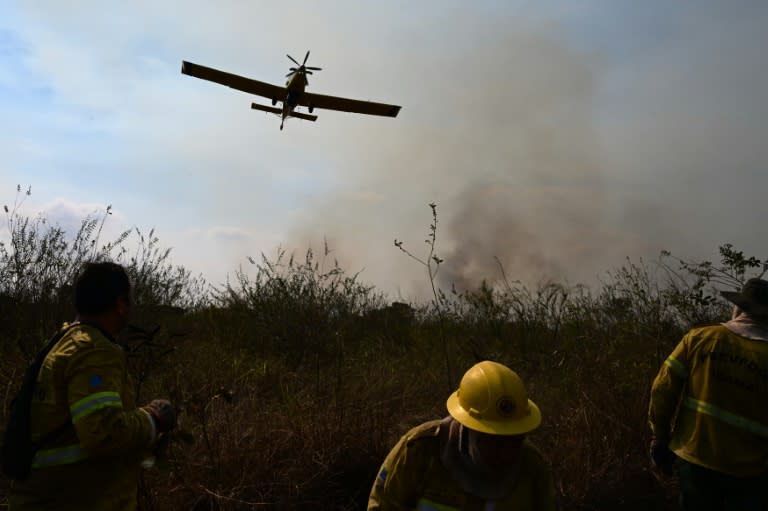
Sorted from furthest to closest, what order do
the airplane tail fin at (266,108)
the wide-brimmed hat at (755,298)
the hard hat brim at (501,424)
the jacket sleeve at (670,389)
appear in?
the airplane tail fin at (266,108), the jacket sleeve at (670,389), the wide-brimmed hat at (755,298), the hard hat brim at (501,424)

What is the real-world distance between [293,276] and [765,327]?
6403mm

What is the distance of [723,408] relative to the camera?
3.53 m

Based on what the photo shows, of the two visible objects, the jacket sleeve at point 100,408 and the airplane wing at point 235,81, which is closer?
the jacket sleeve at point 100,408

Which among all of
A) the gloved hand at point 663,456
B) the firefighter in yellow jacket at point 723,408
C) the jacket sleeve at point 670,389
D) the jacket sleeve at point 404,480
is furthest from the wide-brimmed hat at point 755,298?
the jacket sleeve at point 404,480

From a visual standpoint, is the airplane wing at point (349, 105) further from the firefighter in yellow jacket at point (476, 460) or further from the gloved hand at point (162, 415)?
the firefighter in yellow jacket at point (476, 460)

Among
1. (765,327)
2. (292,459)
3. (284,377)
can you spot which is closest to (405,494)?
(292,459)

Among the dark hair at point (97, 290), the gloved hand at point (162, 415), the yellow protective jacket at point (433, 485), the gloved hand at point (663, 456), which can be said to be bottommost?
the gloved hand at point (663, 456)

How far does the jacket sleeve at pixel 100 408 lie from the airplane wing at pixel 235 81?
12.1m

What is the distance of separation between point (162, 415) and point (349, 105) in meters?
13.2

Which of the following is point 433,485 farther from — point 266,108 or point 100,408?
point 266,108

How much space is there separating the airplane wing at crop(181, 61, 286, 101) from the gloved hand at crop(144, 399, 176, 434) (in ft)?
39.6

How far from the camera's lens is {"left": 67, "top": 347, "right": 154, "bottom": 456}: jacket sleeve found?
7.25ft

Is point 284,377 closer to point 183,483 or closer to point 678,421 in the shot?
point 183,483

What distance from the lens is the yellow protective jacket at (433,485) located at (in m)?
2.12
